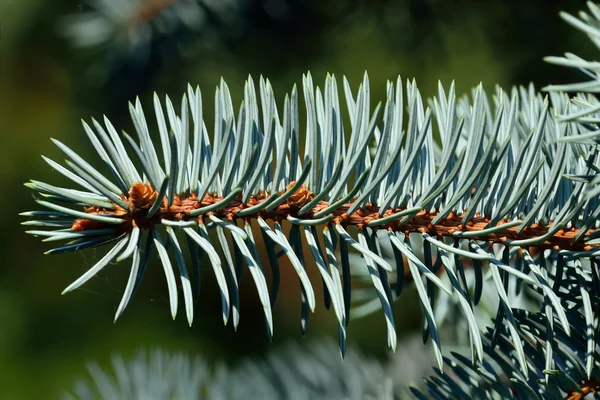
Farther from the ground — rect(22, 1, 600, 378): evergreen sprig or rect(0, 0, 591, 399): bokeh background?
rect(0, 0, 591, 399): bokeh background

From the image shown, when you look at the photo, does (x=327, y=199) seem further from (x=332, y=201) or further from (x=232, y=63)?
(x=232, y=63)

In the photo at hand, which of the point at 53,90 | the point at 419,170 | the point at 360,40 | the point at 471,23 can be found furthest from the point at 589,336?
the point at 53,90

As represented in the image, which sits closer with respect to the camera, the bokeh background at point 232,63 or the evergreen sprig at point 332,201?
the evergreen sprig at point 332,201

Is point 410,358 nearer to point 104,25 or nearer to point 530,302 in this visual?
point 530,302

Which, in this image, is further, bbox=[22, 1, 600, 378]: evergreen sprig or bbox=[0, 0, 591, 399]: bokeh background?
bbox=[0, 0, 591, 399]: bokeh background

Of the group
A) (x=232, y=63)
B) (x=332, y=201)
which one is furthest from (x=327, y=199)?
(x=232, y=63)

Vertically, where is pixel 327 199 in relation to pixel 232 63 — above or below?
below

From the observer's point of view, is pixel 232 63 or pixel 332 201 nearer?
pixel 332 201

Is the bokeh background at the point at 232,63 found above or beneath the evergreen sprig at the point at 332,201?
above

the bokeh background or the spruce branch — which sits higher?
the bokeh background
